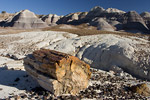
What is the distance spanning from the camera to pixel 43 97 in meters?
6.06

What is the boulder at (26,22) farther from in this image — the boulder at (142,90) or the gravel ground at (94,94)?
the boulder at (142,90)

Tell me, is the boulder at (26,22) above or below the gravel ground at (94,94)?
above

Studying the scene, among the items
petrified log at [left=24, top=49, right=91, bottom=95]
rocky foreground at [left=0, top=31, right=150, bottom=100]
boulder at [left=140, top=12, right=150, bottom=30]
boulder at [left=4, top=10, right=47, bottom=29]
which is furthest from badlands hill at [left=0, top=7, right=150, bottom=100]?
boulder at [left=140, top=12, right=150, bottom=30]

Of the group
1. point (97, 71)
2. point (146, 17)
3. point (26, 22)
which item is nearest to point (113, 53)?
point (97, 71)

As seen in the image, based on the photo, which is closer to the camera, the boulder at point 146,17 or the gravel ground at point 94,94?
the gravel ground at point 94,94

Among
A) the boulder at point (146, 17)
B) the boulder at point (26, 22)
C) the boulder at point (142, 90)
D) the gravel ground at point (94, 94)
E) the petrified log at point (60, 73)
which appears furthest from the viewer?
the boulder at point (146, 17)

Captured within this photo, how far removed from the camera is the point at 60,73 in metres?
6.39

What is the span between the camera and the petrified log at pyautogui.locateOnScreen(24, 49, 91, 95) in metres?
6.31

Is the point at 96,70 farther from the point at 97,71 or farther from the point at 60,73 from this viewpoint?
the point at 60,73

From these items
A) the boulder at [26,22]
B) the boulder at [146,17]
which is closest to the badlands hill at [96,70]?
the boulder at [26,22]

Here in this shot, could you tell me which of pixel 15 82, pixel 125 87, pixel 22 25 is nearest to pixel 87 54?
pixel 125 87

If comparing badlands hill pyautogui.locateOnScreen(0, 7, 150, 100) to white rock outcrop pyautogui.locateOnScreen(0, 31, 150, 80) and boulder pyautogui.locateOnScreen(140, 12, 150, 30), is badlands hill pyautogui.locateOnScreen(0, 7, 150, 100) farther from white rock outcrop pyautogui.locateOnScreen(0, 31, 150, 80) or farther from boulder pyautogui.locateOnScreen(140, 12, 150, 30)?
boulder pyautogui.locateOnScreen(140, 12, 150, 30)

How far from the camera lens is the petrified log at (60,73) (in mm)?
6312

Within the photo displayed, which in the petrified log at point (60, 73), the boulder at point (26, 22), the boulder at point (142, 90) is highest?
the boulder at point (26, 22)
